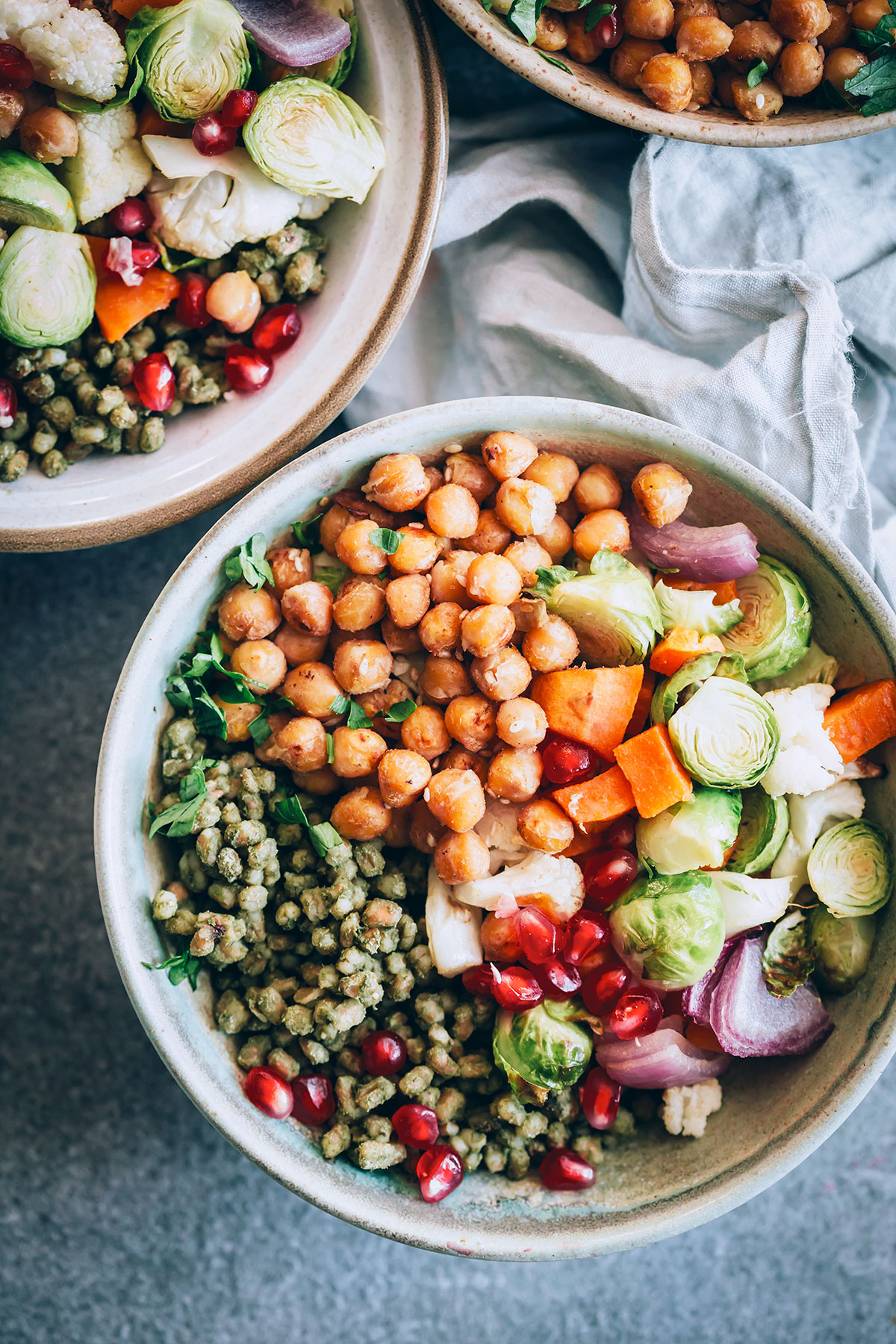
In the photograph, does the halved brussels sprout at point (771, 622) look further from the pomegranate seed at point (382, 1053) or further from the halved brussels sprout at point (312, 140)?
the halved brussels sprout at point (312, 140)

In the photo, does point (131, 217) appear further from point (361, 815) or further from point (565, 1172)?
point (565, 1172)

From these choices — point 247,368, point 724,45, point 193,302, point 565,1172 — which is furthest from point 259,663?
point 724,45

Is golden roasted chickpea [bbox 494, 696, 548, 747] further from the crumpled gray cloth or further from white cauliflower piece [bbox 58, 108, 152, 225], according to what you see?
white cauliflower piece [bbox 58, 108, 152, 225]

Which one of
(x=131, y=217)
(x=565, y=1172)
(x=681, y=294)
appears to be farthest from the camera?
(x=681, y=294)

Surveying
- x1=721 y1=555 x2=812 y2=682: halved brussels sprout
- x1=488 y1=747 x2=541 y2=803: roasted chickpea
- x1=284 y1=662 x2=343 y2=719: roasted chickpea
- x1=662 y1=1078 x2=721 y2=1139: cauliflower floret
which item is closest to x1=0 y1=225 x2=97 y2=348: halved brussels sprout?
x1=284 y1=662 x2=343 y2=719: roasted chickpea

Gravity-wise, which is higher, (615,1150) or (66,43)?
(66,43)

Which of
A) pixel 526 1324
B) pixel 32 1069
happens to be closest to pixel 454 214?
pixel 32 1069
